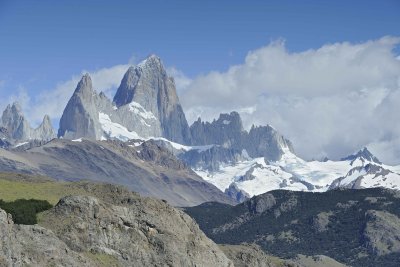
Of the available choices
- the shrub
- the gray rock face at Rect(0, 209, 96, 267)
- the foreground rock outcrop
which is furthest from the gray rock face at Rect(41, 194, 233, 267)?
the gray rock face at Rect(0, 209, 96, 267)

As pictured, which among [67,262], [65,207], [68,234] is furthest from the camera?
[65,207]

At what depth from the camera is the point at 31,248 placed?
125125mm

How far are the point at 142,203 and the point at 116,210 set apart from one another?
63.6 feet

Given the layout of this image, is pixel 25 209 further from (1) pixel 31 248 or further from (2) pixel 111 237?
(1) pixel 31 248

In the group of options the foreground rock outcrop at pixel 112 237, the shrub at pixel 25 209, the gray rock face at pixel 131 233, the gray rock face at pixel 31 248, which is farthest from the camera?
the shrub at pixel 25 209

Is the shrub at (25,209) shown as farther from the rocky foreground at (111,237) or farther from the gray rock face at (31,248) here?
the gray rock face at (31,248)

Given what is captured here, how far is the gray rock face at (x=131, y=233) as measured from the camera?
153625 millimetres

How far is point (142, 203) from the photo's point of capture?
7347 inches

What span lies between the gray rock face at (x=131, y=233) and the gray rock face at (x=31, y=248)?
48.7 ft

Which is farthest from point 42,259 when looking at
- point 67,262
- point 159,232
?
point 159,232

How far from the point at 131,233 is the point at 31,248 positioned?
39.7 meters

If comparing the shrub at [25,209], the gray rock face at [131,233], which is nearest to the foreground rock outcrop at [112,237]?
the gray rock face at [131,233]

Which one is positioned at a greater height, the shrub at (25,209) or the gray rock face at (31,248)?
the shrub at (25,209)

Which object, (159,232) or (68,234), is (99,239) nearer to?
(68,234)
